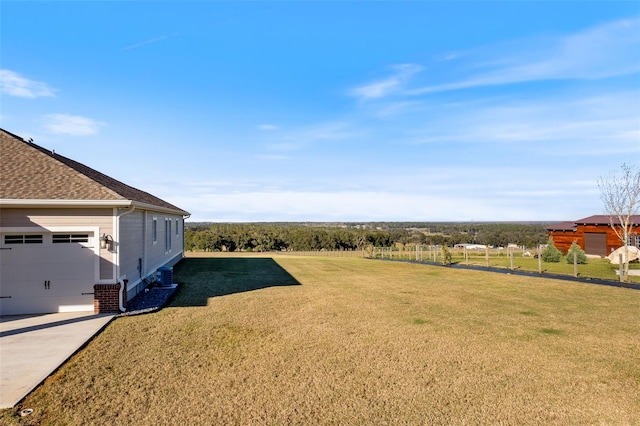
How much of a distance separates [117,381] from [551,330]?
9.40 meters

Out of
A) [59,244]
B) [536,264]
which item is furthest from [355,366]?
[536,264]

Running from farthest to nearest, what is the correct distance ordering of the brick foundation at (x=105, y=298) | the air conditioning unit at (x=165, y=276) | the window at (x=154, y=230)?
the window at (x=154, y=230) < the air conditioning unit at (x=165, y=276) < the brick foundation at (x=105, y=298)

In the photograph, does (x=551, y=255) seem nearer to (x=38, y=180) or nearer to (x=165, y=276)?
(x=165, y=276)

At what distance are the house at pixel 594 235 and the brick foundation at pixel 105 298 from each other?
35.2 meters

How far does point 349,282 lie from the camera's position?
690 inches

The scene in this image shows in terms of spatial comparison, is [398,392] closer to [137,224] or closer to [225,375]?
[225,375]

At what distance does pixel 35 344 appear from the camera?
760 cm

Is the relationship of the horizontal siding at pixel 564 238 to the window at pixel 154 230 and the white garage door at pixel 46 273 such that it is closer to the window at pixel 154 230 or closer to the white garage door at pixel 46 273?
the window at pixel 154 230

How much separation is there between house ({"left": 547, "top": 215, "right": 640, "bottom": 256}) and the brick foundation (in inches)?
1386

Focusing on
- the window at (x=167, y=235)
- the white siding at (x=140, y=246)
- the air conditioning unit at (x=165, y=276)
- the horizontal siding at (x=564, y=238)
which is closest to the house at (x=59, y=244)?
the white siding at (x=140, y=246)

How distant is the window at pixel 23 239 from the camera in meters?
10.2

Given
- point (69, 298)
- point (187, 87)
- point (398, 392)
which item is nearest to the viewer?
point (398, 392)

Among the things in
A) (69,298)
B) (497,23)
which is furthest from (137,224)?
(497,23)

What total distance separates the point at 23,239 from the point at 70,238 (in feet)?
3.77
